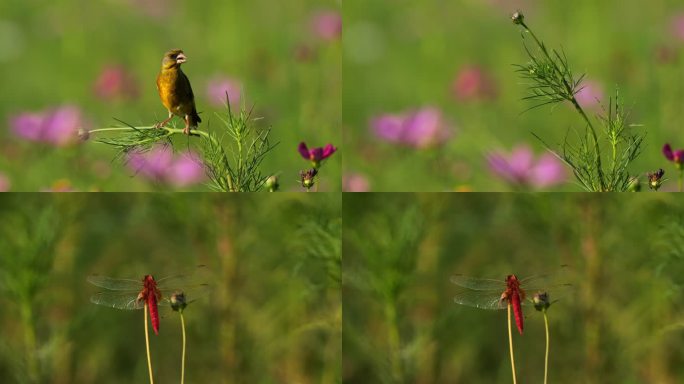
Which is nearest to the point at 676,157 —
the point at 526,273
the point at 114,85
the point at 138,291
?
the point at 526,273

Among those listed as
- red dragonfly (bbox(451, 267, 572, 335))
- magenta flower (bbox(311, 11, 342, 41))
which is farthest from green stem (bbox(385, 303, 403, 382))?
magenta flower (bbox(311, 11, 342, 41))

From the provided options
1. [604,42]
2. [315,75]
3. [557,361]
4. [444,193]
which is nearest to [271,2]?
[315,75]

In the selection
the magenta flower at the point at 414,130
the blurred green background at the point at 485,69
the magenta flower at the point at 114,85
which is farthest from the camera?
the magenta flower at the point at 114,85

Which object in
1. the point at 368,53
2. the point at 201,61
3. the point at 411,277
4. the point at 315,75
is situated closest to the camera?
the point at 411,277

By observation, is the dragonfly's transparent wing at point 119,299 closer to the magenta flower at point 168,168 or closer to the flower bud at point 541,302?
the magenta flower at point 168,168

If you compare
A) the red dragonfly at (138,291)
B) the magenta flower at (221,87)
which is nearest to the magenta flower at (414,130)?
the magenta flower at (221,87)

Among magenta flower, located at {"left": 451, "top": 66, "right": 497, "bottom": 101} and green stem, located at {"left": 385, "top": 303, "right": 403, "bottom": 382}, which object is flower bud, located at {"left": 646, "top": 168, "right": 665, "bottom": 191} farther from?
magenta flower, located at {"left": 451, "top": 66, "right": 497, "bottom": 101}

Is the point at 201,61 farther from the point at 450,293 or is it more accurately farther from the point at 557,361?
the point at 557,361

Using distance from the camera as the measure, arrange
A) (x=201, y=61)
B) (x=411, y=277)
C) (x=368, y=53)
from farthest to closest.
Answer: (x=368, y=53) → (x=201, y=61) → (x=411, y=277)
